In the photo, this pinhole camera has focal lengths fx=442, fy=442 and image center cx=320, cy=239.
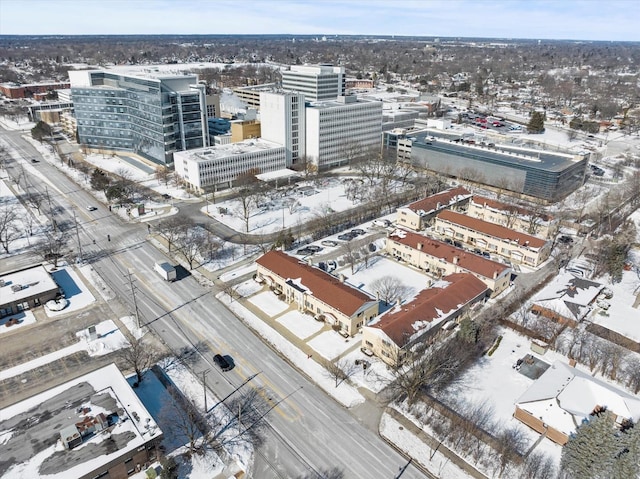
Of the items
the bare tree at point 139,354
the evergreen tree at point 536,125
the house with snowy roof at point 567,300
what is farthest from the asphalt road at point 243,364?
the evergreen tree at point 536,125

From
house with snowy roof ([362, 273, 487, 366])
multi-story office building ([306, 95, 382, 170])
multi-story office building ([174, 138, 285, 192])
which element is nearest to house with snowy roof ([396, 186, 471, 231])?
house with snowy roof ([362, 273, 487, 366])

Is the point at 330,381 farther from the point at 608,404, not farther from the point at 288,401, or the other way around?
the point at 608,404

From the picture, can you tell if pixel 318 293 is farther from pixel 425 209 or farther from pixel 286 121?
pixel 286 121

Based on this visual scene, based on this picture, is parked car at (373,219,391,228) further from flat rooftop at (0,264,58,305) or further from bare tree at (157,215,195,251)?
flat rooftop at (0,264,58,305)

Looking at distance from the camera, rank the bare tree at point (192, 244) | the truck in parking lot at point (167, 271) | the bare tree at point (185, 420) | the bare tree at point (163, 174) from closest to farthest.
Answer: the bare tree at point (185, 420) < the truck in parking lot at point (167, 271) < the bare tree at point (192, 244) < the bare tree at point (163, 174)

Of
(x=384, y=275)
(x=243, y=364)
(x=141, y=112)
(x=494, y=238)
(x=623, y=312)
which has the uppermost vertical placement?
(x=141, y=112)

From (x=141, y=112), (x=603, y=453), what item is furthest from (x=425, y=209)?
(x=141, y=112)

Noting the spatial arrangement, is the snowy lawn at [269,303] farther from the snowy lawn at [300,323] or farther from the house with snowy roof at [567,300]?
the house with snowy roof at [567,300]
